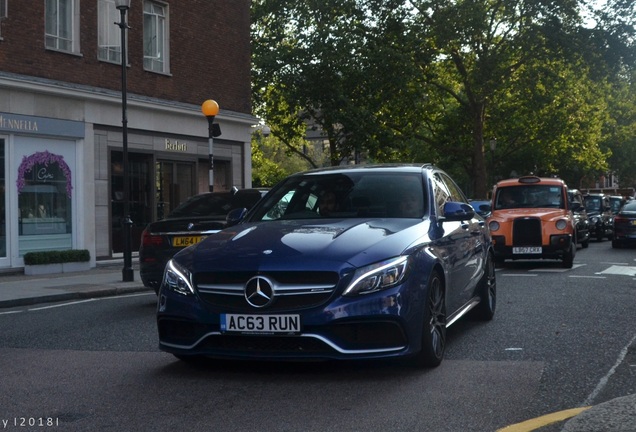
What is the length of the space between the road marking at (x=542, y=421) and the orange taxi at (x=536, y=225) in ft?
45.0

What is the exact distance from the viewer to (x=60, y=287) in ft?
51.0

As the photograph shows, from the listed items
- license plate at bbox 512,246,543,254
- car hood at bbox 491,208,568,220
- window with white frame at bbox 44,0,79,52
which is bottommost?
license plate at bbox 512,246,543,254

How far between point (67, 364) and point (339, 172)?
281cm

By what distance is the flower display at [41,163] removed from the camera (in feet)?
66.5

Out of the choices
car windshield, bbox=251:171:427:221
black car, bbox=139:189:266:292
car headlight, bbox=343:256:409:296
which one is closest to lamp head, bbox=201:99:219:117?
black car, bbox=139:189:266:292

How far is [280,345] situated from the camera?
6340 millimetres

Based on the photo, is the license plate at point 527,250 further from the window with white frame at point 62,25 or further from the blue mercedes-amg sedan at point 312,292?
the blue mercedes-amg sedan at point 312,292

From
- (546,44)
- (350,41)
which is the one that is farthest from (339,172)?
(546,44)

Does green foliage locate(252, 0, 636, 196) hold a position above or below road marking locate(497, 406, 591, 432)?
above

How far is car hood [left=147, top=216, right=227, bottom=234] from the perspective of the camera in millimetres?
12023

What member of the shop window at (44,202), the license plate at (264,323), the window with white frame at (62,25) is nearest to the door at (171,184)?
the shop window at (44,202)

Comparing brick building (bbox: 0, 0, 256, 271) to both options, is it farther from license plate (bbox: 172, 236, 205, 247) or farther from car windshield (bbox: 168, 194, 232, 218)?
license plate (bbox: 172, 236, 205, 247)

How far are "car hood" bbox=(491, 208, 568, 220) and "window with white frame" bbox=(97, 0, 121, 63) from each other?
33.1 feet

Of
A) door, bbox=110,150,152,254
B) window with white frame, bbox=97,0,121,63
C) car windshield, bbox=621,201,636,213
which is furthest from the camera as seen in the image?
car windshield, bbox=621,201,636,213
